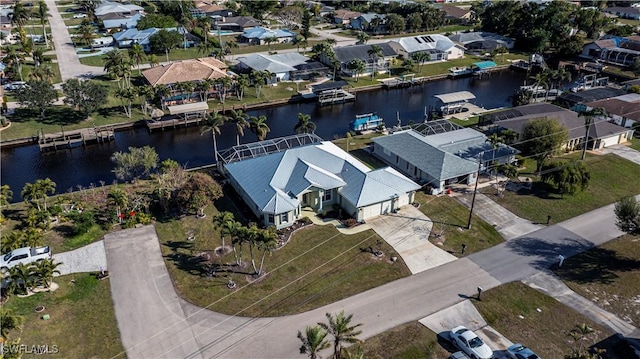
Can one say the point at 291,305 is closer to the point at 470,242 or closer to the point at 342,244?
the point at 342,244

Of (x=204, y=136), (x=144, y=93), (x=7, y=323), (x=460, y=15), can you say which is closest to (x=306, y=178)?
(x=7, y=323)

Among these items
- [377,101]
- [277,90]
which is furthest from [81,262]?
[377,101]

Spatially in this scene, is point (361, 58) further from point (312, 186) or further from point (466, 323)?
point (466, 323)

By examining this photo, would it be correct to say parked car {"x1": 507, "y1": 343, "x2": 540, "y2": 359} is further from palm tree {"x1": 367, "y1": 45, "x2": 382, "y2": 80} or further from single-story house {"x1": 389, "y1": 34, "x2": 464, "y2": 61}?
single-story house {"x1": 389, "y1": 34, "x2": 464, "y2": 61}

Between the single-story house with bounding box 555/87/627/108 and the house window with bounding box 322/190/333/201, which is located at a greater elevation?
the single-story house with bounding box 555/87/627/108

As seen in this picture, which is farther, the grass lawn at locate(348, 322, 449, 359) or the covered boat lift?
the covered boat lift

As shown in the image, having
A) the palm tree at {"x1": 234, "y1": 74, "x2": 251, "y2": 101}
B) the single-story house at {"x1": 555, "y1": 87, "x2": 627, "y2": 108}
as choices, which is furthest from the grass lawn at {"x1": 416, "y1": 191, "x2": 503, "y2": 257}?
the palm tree at {"x1": 234, "y1": 74, "x2": 251, "y2": 101}
